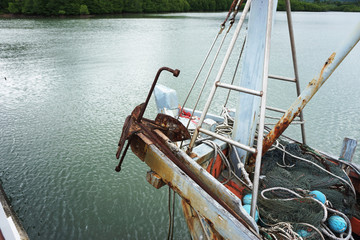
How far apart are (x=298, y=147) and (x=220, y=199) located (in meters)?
1.74

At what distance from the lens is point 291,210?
228 cm

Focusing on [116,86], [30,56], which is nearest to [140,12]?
[30,56]

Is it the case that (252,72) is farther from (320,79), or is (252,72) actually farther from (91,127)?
(91,127)

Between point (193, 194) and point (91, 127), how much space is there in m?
5.60

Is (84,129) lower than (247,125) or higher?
lower

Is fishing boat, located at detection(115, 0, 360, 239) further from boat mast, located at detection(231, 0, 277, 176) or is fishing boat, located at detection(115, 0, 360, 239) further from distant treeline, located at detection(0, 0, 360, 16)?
distant treeline, located at detection(0, 0, 360, 16)

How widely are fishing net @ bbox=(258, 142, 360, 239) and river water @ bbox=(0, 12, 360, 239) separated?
179 cm

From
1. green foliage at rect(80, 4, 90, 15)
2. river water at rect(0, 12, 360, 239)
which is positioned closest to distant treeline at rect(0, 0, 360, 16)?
green foliage at rect(80, 4, 90, 15)

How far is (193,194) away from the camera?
1715mm

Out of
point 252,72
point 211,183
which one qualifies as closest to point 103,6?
point 252,72

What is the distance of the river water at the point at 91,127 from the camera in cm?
390

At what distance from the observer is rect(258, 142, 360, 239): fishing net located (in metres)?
2.17

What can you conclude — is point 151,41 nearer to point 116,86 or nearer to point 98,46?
point 98,46

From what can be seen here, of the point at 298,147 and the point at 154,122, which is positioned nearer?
the point at 154,122
